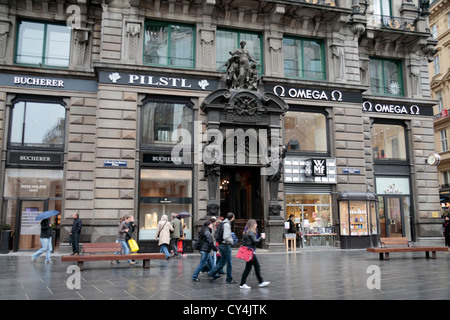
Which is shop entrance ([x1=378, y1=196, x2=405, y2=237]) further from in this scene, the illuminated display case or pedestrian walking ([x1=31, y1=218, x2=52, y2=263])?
pedestrian walking ([x1=31, y1=218, x2=52, y2=263])

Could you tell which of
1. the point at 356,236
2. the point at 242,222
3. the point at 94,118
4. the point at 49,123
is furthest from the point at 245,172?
the point at 49,123

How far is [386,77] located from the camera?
25.3m

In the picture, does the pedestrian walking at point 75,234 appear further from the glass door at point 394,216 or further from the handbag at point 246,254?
the glass door at point 394,216

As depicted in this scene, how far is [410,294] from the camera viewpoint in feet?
28.5

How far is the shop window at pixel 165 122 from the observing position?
65.5ft

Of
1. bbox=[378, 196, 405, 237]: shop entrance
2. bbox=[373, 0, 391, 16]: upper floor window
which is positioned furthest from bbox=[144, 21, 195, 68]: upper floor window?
bbox=[378, 196, 405, 237]: shop entrance

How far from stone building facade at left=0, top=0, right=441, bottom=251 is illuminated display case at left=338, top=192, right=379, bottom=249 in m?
0.08

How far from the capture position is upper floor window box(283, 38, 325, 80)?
73.7 feet

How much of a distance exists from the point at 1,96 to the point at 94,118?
4326 millimetres

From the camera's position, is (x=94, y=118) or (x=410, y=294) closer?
(x=410, y=294)

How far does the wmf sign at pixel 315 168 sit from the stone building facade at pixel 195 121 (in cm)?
6

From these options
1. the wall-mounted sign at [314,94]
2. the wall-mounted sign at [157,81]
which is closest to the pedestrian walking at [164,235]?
the wall-mounted sign at [157,81]

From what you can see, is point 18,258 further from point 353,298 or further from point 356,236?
point 356,236
